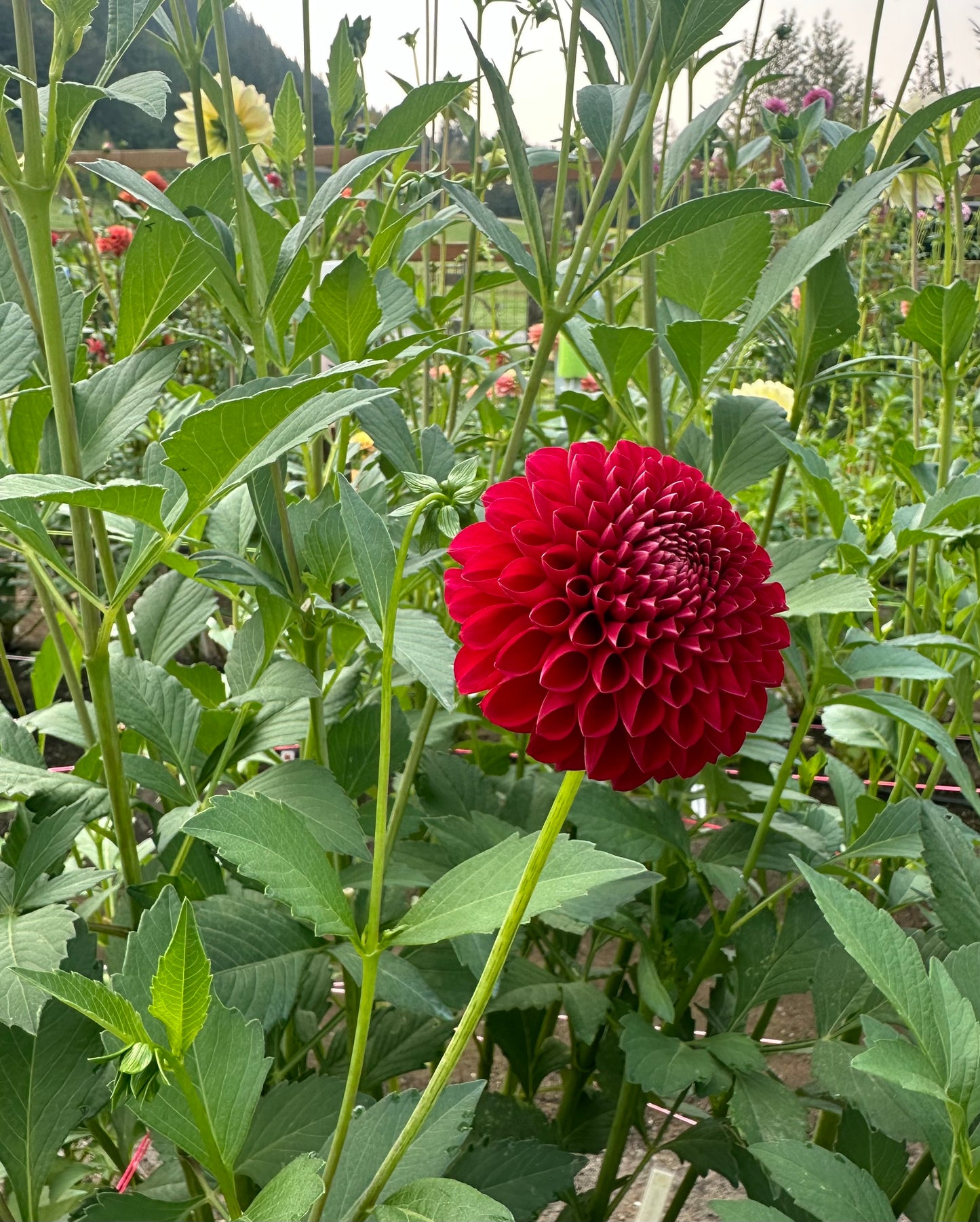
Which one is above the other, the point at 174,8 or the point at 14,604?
the point at 174,8

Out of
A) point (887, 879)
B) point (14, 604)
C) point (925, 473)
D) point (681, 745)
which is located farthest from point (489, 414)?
point (14, 604)

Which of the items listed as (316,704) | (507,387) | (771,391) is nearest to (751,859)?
(316,704)

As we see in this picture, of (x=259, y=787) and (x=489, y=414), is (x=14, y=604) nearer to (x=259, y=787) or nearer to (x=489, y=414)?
(x=489, y=414)

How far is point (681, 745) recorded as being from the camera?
0.91 ft

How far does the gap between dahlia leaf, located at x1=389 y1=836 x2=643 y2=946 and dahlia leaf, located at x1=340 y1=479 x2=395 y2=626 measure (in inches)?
3.2

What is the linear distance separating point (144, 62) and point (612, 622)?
93 cm

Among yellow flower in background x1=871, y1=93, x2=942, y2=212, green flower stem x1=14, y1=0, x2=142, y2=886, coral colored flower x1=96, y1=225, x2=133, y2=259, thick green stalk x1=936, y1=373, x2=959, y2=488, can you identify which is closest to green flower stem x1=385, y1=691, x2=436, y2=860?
green flower stem x1=14, y1=0, x2=142, y2=886

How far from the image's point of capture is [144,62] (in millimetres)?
972

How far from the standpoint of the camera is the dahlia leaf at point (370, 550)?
30 centimetres

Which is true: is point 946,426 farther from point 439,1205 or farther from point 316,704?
point 439,1205

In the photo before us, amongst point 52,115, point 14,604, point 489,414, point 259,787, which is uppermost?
point 52,115

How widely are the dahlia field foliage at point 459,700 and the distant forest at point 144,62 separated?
2.1 inches

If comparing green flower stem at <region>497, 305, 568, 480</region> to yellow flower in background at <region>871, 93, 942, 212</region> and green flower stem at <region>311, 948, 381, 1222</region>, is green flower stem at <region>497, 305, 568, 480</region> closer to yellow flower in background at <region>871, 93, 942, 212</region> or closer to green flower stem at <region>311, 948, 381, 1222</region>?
green flower stem at <region>311, 948, 381, 1222</region>

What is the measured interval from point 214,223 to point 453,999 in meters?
0.34
